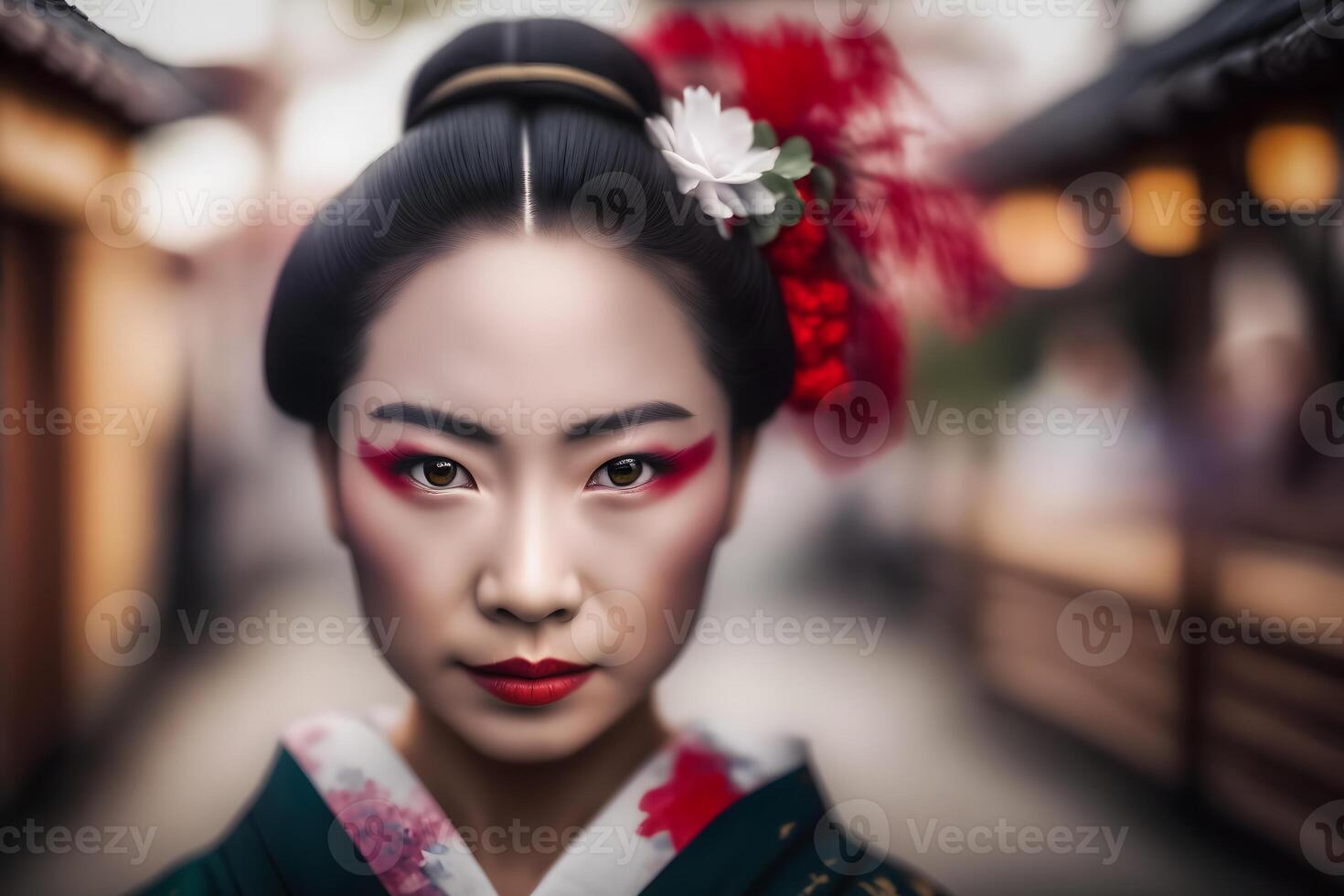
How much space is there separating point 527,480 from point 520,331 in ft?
0.59

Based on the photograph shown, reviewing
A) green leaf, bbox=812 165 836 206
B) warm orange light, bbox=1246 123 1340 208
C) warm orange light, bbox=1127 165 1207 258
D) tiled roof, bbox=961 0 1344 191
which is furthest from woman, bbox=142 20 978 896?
warm orange light, bbox=1246 123 1340 208

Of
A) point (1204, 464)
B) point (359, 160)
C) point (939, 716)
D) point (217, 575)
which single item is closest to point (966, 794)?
point (939, 716)

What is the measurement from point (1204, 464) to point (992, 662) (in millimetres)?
451

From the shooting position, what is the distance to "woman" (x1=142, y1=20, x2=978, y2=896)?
0.94 m

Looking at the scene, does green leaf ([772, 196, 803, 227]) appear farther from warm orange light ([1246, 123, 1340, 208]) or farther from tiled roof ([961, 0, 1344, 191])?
warm orange light ([1246, 123, 1340, 208])

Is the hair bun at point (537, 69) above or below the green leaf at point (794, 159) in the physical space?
above

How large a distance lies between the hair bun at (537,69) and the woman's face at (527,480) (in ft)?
0.68

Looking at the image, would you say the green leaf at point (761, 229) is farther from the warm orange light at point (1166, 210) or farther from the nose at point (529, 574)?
the warm orange light at point (1166, 210)

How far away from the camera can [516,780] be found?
3.47 ft

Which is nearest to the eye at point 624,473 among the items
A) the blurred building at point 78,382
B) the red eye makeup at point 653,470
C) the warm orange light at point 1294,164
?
the red eye makeup at point 653,470

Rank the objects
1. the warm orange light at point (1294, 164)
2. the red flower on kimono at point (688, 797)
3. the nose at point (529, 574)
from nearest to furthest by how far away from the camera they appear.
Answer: the nose at point (529, 574) → the red flower on kimono at point (688, 797) → the warm orange light at point (1294, 164)

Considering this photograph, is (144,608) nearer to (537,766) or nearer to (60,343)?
(60,343)

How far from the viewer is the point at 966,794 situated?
1.19m

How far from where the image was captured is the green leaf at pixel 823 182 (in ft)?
3.54
